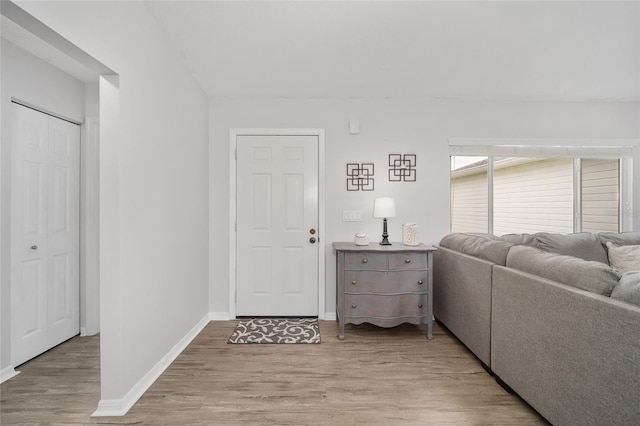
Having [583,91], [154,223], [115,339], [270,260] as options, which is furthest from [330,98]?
[115,339]

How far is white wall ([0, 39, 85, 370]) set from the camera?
2.13 m

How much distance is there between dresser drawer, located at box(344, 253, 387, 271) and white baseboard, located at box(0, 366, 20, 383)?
259 cm

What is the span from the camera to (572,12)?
198cm

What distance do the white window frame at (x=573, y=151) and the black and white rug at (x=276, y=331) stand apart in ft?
7.60

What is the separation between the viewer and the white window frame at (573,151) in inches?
133

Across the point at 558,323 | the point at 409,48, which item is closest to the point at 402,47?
the point at 409,48

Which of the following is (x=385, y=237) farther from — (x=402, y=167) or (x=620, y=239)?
(x=620, y=239)

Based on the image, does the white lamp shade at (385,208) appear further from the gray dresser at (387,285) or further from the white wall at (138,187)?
the white wall at (138,187)

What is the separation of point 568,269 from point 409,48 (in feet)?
6.19

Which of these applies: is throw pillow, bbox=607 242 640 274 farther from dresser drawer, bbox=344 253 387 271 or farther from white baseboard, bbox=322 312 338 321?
white baseboard, bbox=322 312 338 321

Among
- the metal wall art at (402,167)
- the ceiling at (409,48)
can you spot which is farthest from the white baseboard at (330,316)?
the ceiling at (409,48)

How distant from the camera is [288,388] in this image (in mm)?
1996

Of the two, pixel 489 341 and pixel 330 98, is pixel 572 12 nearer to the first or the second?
pixel 330 98

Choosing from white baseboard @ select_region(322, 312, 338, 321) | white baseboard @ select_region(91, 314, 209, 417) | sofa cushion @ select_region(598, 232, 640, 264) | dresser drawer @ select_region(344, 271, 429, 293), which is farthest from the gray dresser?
sofa cushion @ select_region(598, 232, 640, 264)
